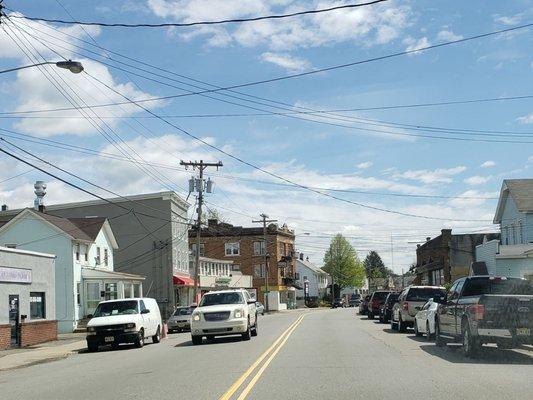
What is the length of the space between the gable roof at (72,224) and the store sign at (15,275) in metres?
14.4

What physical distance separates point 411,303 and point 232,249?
65.9 meters

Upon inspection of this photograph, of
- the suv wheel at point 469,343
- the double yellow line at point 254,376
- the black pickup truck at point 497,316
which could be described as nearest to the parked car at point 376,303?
the double yellow line at point 254,376

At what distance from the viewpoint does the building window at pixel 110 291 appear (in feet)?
153

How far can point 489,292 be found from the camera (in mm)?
17969

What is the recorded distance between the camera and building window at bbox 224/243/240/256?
9231 cm

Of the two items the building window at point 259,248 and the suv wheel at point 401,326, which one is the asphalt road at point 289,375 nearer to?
the suv wheel at point 401,326

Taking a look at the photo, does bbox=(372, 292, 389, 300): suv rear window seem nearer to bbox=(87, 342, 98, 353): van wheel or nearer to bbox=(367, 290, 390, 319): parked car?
bbox=(367, 290, 390, 319): parked car

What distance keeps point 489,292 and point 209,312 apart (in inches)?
399

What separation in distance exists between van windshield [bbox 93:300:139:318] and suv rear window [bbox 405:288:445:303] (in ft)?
34.9

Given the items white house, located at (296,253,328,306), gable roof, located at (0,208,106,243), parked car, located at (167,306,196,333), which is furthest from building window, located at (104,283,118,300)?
white house, located at (296,253,328,306)

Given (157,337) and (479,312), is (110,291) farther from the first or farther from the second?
(479,312)

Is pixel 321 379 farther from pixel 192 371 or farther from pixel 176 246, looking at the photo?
pixel 176 246

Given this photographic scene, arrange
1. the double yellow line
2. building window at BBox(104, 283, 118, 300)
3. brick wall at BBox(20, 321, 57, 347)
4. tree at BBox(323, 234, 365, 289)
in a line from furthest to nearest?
tree at BBox(323, 234, 365, 289)
building window at BBox(104, 283, 118, 300)
brick wall at BBox(20, 321, 57, 347)
the double yellow line

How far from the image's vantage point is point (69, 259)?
4309 cm
